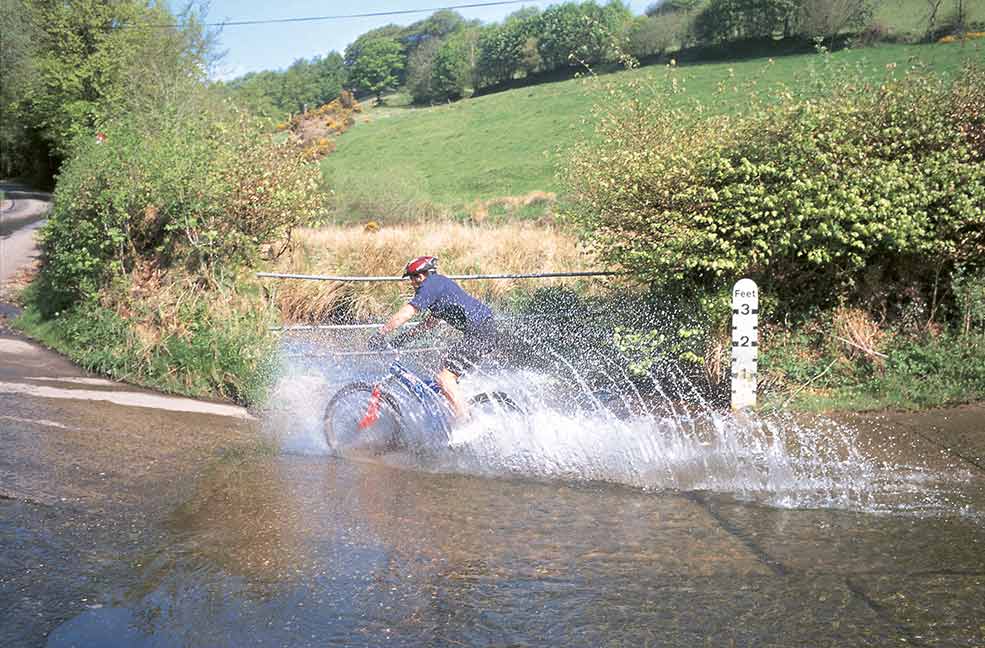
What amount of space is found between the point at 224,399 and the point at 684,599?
21.2 feet

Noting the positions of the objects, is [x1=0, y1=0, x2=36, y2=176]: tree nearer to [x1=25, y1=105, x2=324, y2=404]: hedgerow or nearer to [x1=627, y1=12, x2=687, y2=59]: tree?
[x1=627, y1=12, x2=687, y2=59]: tree

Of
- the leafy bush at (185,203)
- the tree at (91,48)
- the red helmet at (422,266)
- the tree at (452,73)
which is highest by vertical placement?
the tree at (452,73)

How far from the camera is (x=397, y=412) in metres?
7.65

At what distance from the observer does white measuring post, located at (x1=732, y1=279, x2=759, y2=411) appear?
341 inches

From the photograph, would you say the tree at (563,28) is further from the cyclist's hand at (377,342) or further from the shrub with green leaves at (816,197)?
the cyclist's hand at (377,342)

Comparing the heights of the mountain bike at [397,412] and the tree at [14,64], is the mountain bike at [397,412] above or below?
below

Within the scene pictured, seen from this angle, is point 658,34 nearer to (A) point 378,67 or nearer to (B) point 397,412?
(A) point 378,67

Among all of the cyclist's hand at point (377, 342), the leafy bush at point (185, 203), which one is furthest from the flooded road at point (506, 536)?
the leafy bush at point (185, 203)

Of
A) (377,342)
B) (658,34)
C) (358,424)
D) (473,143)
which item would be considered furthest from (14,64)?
(358,424)

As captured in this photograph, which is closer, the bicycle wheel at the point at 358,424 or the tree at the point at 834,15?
the bicycle wheel at the point at 358,424

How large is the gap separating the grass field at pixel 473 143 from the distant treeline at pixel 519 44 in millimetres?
1866

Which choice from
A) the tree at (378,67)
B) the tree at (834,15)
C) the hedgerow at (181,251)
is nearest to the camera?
the hedgerow at (181,251)

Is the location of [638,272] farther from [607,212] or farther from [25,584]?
[25,584]

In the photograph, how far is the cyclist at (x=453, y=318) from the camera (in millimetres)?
7594
